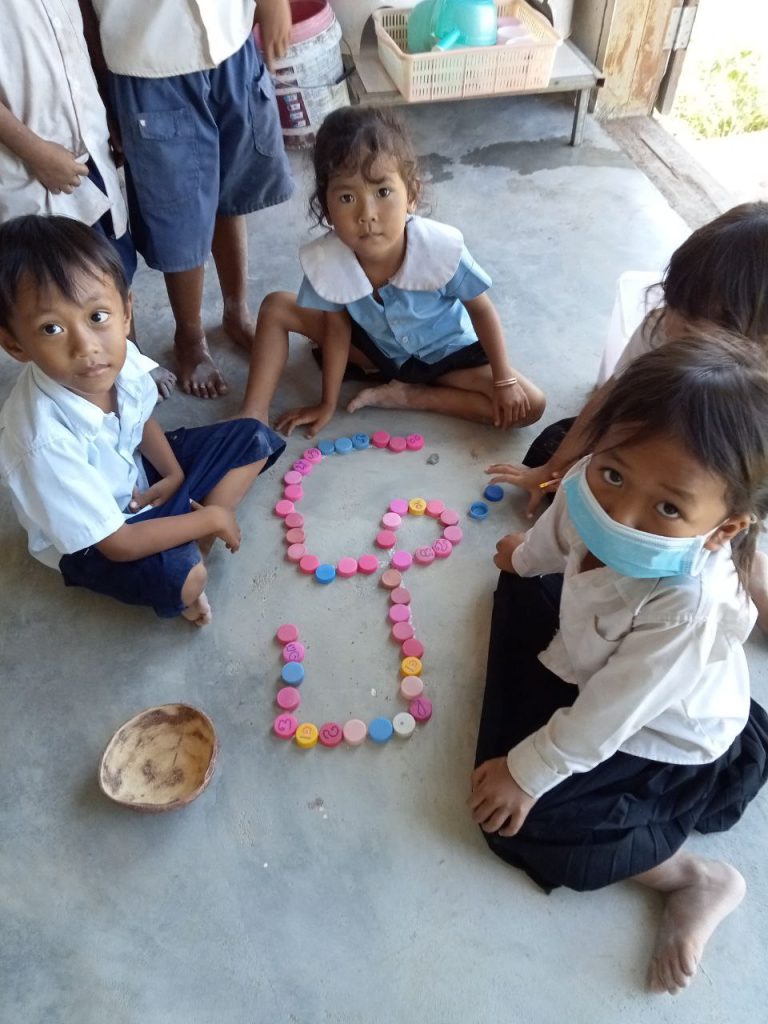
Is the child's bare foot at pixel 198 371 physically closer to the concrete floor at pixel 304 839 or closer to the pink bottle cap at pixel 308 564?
the concrete floor at pixel 304 839

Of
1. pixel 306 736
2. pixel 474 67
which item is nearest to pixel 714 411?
pixel 306 736

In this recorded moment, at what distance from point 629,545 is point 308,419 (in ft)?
3.21

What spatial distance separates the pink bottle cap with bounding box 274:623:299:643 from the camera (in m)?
1.31

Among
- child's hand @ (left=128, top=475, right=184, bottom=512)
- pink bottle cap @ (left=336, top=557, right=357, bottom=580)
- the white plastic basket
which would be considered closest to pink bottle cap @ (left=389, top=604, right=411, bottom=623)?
pink bottle cap @ (left=336, top=557, right=357, bottom=580)

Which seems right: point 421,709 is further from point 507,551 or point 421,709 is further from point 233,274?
point 233,274

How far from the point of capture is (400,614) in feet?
4.36

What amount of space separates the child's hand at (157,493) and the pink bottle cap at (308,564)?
0.27 metres

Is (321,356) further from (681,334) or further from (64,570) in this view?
(681,334)

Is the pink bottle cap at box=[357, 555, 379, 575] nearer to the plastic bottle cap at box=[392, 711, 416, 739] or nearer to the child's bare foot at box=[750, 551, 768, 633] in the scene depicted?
the plastic bottle cap at box=[392, 711, 416, 739]

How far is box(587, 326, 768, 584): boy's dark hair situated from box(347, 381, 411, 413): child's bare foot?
3.01ft

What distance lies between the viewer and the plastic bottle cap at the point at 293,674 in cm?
125

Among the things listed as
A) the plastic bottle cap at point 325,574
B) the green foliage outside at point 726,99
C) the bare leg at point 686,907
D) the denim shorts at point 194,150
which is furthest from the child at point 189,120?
the green foliage outside at point 726,99

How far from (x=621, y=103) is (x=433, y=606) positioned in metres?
2.18

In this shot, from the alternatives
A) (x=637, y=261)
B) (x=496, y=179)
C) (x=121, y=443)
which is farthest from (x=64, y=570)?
(x=496, y=179)
